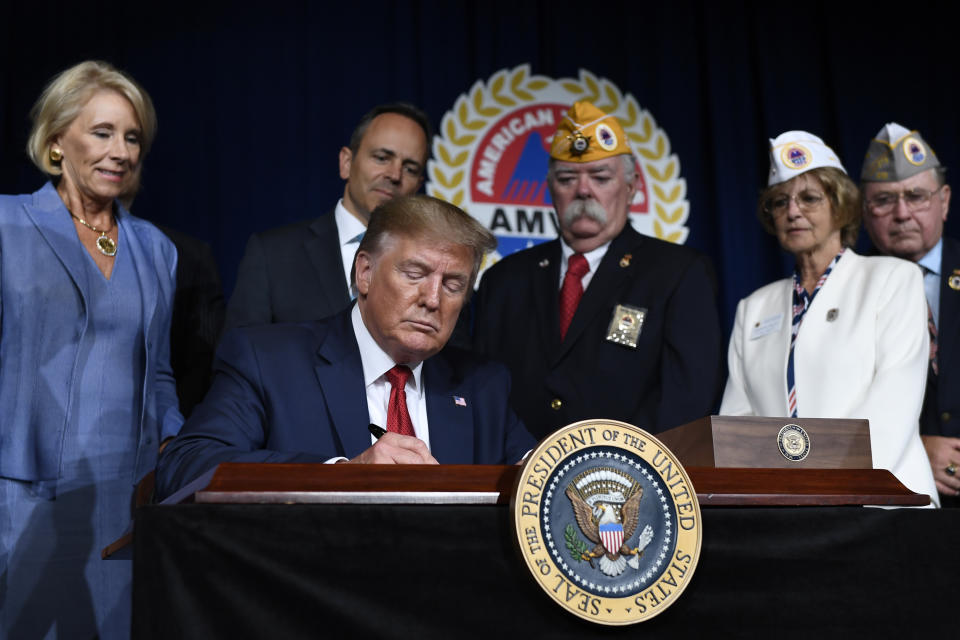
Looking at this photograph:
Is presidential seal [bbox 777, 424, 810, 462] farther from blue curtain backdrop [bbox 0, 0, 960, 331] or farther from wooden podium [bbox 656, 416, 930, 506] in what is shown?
blue curtain backdrop [bbox 0, 0, 960, 331]

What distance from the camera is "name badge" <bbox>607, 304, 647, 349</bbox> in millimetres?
2754

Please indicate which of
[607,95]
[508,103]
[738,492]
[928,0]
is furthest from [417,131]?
[928,0]

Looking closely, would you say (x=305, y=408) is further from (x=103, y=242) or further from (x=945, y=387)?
(x=945, y=387)

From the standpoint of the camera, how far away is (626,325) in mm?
2770

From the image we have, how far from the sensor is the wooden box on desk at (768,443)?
148 cm

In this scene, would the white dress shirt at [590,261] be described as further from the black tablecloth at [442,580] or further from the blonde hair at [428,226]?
the black tablecloth at [442,580]

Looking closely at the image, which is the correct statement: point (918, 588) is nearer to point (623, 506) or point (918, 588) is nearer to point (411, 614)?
point (623, 506)

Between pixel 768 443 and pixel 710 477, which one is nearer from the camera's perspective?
pixel 710 477

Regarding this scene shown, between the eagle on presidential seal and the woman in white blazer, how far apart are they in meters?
1.35

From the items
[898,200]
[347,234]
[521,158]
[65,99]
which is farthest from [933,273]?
[65,99]

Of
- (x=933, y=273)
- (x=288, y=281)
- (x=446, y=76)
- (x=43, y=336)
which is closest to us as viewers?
(x=43, y=336)

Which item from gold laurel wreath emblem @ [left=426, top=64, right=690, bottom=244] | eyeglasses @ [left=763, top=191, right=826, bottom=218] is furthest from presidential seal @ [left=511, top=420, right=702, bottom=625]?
gold laurel wreath emblem @ [left=426, top=64, right=690, bottom=244]

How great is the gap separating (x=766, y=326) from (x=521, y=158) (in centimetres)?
170

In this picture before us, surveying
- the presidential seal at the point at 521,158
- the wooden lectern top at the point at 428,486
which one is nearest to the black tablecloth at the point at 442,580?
the wooden lectern top at the point at 428,486
